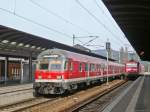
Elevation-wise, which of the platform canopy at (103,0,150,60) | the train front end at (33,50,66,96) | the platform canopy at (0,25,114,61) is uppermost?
the platform canopy at (103,0,150,60)

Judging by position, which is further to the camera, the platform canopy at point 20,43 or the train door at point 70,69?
the platform canopy at point 20,43

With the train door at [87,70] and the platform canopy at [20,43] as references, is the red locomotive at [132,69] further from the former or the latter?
the train door at [87,70]

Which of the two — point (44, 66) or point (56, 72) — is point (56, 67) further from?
point (44, 66)

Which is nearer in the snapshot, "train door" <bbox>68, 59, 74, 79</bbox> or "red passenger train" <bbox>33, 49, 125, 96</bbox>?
"red passenger train" <bbox>33, 49, 125, 96</bbox>

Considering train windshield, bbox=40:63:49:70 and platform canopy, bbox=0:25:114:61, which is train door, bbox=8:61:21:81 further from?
train windshield, bbox=40:63:49:70

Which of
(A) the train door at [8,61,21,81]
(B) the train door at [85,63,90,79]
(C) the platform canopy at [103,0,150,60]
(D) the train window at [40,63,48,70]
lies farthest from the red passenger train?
(A) the train door at [8,61,21,81]

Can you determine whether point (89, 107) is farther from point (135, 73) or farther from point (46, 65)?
point (135, 73)

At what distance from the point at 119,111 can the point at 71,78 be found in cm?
823

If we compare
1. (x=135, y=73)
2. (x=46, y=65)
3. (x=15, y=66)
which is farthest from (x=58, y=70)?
(x=135, y=73)

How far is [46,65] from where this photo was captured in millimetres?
23578

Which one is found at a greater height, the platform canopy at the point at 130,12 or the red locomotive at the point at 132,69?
the platform canopy at the point at 130,12

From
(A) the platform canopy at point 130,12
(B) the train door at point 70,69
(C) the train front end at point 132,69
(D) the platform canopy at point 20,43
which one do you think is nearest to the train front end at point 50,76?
(B) the train door at point 70,69

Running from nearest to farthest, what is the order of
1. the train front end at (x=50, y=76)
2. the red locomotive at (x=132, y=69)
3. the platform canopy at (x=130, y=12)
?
the platform canopy at (x=130, y=12), the train front end at (x=50, y=76), the red locomotive at (x=132, y=69)

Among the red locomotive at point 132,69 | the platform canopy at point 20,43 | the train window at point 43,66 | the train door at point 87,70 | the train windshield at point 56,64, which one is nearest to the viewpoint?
the train windshield at point 56,64
